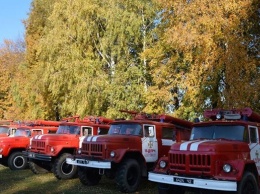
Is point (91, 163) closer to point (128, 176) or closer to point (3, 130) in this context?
point (128, 176)

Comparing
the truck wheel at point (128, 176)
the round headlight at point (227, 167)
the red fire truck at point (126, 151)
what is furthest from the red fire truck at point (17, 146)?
the round headlight at point (227, 167)

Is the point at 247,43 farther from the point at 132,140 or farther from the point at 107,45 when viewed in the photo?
the point at 107,45

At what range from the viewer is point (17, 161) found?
16.6 metres

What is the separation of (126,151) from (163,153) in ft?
5.98

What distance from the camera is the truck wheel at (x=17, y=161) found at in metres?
16.4

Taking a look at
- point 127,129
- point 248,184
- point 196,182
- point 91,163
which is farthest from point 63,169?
point 248,184

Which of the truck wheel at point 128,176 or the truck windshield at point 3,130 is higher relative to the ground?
the truck windshield at point 3,130

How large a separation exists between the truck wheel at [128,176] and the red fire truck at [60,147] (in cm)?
323

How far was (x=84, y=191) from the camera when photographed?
35.6 feet

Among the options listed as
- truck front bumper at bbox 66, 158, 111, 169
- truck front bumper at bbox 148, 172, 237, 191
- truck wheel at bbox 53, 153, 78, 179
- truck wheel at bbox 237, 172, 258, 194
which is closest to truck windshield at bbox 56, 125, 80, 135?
truck wheel at bbox 53, 153, 78, 179

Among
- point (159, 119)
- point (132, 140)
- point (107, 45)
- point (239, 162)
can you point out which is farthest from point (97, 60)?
point (239, 162)

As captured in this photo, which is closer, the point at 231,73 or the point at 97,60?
the point at 231,73

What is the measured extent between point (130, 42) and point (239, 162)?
1697 cm

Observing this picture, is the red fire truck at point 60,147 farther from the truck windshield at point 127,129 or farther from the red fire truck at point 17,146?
the truck windshield at point 127,129
